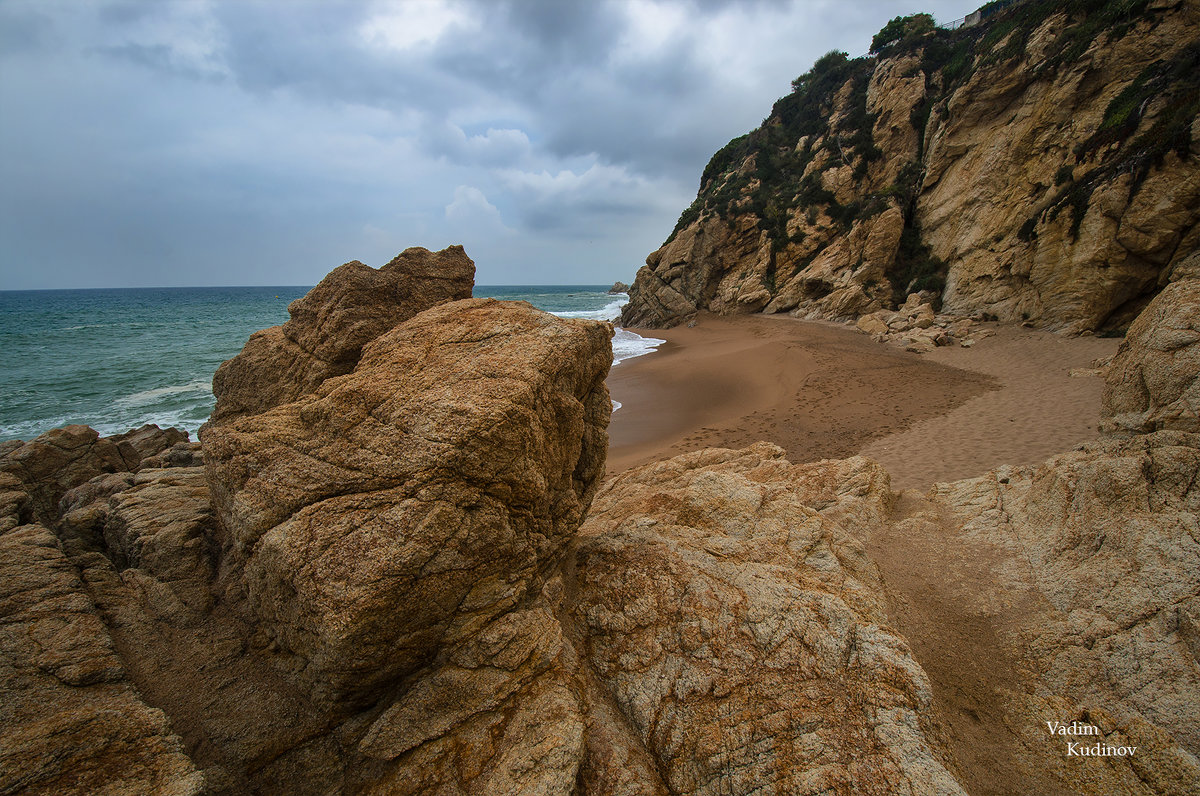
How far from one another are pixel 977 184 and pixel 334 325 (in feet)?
101

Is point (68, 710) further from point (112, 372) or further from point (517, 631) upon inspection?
point (112, 372)

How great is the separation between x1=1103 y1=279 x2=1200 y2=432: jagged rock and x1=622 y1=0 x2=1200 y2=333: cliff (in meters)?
13.2

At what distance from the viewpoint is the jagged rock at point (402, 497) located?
2826 mm

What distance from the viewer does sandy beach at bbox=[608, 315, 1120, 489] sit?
10.5 metres

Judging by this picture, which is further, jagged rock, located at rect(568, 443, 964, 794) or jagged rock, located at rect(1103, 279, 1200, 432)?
jagged rock, located at rect(1103, 279, 1200, 432)

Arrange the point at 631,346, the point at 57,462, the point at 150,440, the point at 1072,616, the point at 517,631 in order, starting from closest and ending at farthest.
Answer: the point at 517,631 → the point at 1072,616 → the point at 57,462 → the point at 150,440 → the point at 631,346

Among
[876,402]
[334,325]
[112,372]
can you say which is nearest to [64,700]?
[334,325]

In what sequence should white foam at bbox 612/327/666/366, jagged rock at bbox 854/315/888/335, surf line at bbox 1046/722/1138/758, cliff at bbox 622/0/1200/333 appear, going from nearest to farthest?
surf line at bbox 1046/722/1138/758 → cliff at bbox 622/0/1200/333 → jagged rock at bbox 854/315/888/335 → white foam at bbox 612/327/666/366

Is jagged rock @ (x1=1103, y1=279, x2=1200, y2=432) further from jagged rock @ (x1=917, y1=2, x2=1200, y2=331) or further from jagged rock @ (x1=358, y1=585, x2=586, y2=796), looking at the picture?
jagged rock @ (x1=917, y1=2, x2=1200, y2=331)

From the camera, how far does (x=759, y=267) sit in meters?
35.9

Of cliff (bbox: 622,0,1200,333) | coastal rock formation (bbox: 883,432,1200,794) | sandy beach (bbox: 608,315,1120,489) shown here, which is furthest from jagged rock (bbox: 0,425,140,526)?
cliff (bbox: 622,0,1200,333)

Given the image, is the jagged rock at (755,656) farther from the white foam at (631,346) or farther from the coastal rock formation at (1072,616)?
the white foam at (631,346)

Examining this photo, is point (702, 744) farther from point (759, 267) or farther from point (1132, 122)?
point (759, 267)

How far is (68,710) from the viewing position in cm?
264
